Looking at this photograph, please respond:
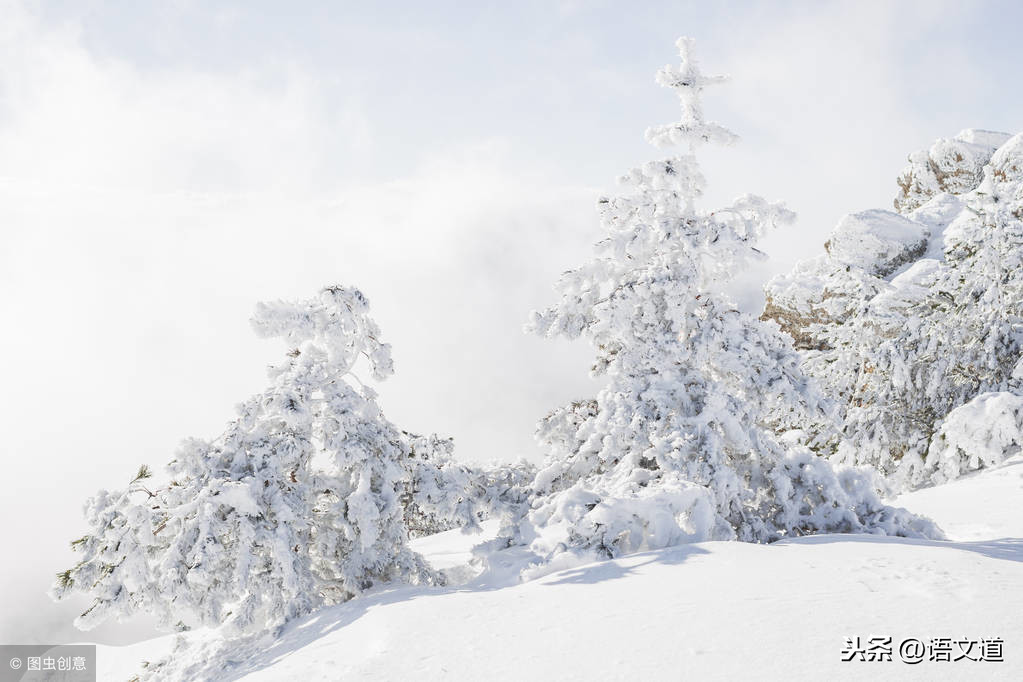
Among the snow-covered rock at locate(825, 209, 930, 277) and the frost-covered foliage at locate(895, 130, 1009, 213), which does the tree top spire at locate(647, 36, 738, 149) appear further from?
the frost-covered foliage at locate(895, 130, 1009, 213)

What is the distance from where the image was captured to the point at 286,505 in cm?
794

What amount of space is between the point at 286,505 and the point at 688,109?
806 cm

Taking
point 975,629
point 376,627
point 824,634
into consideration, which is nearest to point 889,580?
point 975,629

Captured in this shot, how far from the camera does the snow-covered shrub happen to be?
12.9m

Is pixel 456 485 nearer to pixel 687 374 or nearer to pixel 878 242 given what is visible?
pixel 687 374

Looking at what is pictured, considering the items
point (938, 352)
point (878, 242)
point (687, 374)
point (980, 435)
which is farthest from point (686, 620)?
point (878, 242)

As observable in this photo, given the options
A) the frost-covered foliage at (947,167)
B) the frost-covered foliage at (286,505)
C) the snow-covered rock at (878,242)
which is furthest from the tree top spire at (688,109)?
the frost-covered foliage at (947,167)

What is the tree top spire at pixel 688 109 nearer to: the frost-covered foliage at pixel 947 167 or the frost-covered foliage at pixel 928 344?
the frost-covered foliage at pixel 928 344

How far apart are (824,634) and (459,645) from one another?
9.11ft

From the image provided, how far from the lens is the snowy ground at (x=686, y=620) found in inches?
174

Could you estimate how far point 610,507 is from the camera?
25.7ft

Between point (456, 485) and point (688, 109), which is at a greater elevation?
point (688, 109)

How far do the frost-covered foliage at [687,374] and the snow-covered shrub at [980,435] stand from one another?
5577 mm

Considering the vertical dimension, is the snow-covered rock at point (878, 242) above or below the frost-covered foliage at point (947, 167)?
below
